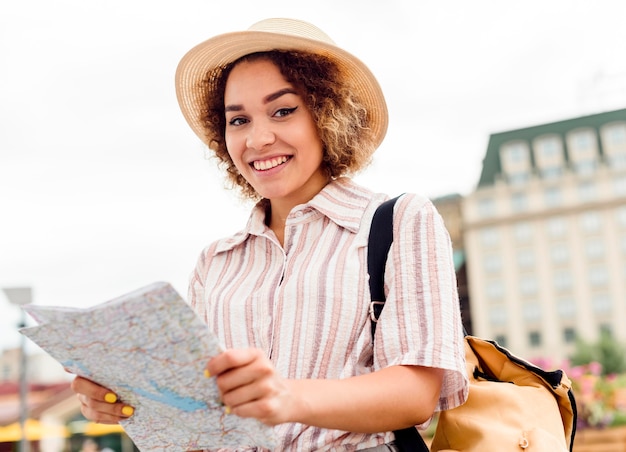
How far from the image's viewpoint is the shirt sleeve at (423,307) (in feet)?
3.95

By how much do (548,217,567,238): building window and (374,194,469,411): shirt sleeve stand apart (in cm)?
5308

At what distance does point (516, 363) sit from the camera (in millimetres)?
1503

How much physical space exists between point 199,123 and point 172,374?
1.02m

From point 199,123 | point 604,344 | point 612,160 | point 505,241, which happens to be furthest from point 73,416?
point 612,160

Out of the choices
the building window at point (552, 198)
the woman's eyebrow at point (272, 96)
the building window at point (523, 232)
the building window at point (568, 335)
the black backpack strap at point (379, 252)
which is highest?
the woman's eyebrow at point (272, 96)

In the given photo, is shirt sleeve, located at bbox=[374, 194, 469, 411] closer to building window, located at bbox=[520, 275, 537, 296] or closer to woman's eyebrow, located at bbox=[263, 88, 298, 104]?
woman's eyebrow, located at bbox=[263, 88, 298, 104]

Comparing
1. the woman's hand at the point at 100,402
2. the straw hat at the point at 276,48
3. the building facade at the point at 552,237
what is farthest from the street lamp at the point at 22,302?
the building facade at the point at 552,237

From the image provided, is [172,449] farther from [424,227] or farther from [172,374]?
[424,227]

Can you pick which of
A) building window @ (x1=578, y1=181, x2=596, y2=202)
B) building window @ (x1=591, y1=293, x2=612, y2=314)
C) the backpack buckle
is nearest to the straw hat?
the backpack buckle

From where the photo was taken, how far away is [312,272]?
1.37m

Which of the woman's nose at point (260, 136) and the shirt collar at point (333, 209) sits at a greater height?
the woman's nose at point (260, 136)

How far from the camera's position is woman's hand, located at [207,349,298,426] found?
935 millimetres

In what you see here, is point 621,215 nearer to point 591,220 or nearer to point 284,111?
point 591,220

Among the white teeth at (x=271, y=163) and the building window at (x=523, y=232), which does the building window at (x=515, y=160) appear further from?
the white teeth at (x=271, y=163)
